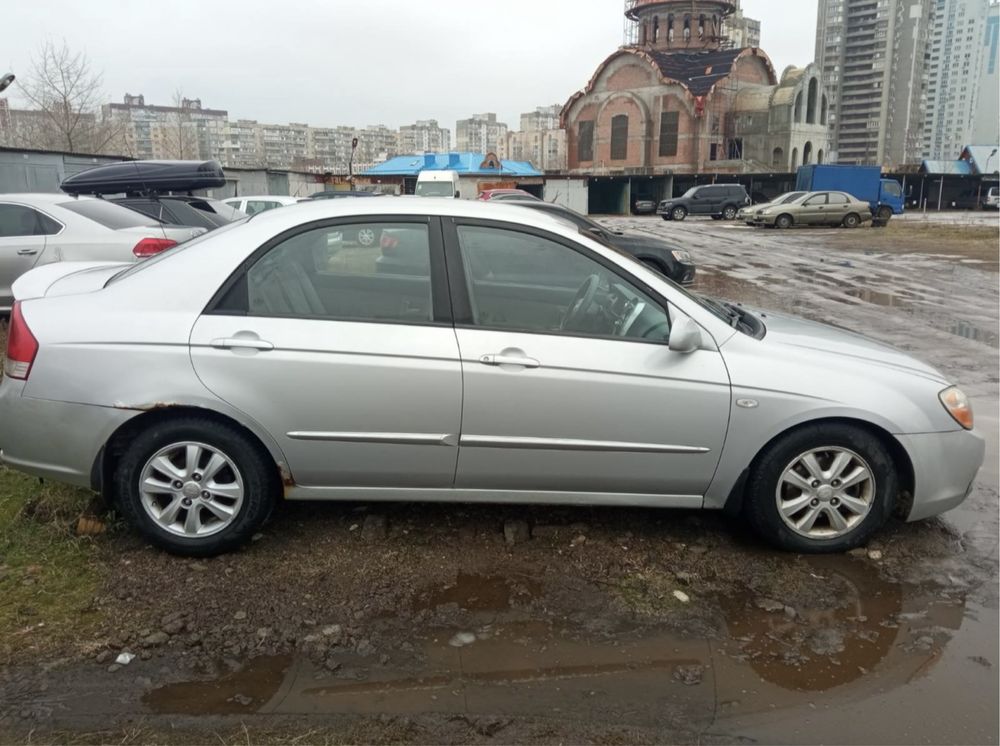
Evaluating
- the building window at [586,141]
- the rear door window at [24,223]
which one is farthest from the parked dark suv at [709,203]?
the rear door window at [24,223]

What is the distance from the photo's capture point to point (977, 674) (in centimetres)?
289

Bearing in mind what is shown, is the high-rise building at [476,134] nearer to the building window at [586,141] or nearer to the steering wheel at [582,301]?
the building window at [586,141]

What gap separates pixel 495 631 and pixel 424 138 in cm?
14883

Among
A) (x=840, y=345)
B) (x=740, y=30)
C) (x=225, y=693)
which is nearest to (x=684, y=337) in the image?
(x=840, y=345)

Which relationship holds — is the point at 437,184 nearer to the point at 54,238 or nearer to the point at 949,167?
the point at 54,238

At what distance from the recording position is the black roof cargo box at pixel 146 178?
36.9 ft

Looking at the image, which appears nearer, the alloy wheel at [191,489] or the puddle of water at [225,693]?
the puddle of water at [225,693]

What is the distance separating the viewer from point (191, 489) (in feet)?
11.6

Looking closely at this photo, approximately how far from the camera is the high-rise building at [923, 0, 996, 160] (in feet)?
335

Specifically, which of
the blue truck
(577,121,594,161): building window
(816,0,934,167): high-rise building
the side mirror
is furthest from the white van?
(816,0,934,167): high-rise building

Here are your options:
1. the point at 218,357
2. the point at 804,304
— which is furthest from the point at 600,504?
the point at 804,304

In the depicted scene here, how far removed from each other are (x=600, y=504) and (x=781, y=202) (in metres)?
32.8

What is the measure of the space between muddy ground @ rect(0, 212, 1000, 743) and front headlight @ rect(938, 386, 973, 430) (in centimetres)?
68

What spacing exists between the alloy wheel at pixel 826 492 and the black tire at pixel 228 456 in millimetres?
2431
